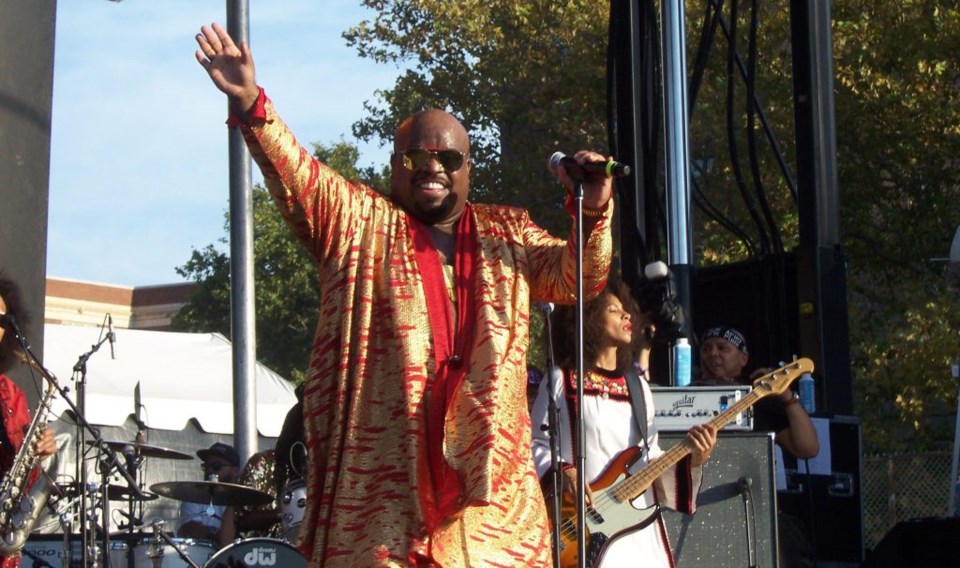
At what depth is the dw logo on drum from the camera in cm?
827

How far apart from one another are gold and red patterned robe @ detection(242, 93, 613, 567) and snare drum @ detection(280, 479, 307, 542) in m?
4.48

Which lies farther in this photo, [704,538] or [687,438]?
[704,538]

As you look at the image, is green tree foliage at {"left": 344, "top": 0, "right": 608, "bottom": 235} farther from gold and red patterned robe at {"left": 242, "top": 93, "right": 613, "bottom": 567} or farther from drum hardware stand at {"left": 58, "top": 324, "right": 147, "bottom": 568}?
gold and red patterned robe at {"left": 242, "top": 93, "right": 613, "bottom": 567}

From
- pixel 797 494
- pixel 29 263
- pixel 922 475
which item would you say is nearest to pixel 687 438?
pixel 797 494

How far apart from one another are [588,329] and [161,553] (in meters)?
4.22

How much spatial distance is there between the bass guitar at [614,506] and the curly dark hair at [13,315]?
3.14 meters

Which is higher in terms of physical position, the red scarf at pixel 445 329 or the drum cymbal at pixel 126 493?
the red scarf at pixel 445 329

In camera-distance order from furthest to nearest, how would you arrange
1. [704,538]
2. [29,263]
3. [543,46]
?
[543,46] → [29,263] → [704,538]

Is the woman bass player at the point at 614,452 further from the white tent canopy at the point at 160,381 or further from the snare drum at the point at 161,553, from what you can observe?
the white tent canopy at the point at 160,381

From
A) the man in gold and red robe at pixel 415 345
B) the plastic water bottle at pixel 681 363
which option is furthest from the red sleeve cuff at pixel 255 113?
the plastic water bottle at pixel 681 363

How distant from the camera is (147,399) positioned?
16547 millimetres

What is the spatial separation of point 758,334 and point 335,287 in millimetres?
4987

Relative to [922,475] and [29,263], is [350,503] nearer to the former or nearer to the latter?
[29,263]

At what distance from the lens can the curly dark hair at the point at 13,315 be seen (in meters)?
7.72
